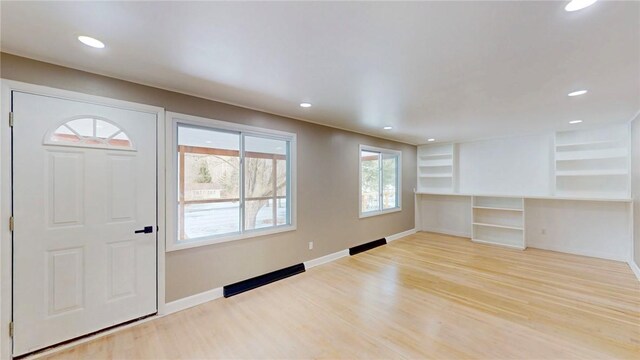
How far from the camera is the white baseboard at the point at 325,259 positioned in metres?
4.18

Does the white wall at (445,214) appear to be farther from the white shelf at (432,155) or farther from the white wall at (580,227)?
the white wall at (580,227)

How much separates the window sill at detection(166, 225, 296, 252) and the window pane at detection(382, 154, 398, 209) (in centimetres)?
292

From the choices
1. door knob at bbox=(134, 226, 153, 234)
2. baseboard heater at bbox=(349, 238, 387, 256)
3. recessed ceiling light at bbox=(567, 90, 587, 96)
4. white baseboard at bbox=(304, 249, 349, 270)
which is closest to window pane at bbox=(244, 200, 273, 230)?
white baseboard at bbox=(304, 249, 349, 270)

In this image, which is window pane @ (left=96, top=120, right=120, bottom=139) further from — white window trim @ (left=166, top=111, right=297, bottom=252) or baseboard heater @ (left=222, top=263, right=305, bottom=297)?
baseboard heater @ (left=222, top=263, right=305, bottom=297)

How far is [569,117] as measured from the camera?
3924mm

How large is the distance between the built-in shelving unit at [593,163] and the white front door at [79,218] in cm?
692

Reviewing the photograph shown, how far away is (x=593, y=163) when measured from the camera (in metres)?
4.63

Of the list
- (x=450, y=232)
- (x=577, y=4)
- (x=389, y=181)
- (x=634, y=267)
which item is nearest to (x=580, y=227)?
(x=634, y=267)

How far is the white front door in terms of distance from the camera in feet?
6.68

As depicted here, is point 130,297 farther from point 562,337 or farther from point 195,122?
point 562,337

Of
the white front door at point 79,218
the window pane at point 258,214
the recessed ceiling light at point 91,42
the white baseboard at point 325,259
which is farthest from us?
the white baseboard at point 325,259

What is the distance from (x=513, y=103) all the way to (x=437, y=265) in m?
2.69

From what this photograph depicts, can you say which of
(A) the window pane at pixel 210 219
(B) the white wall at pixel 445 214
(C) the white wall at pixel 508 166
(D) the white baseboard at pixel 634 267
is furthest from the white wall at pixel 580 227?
(A) the window pane at pixel 210 219

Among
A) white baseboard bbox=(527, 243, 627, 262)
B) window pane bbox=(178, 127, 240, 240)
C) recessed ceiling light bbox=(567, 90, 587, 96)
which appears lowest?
white baseboard bbox=(527, 243, 627, 262)
